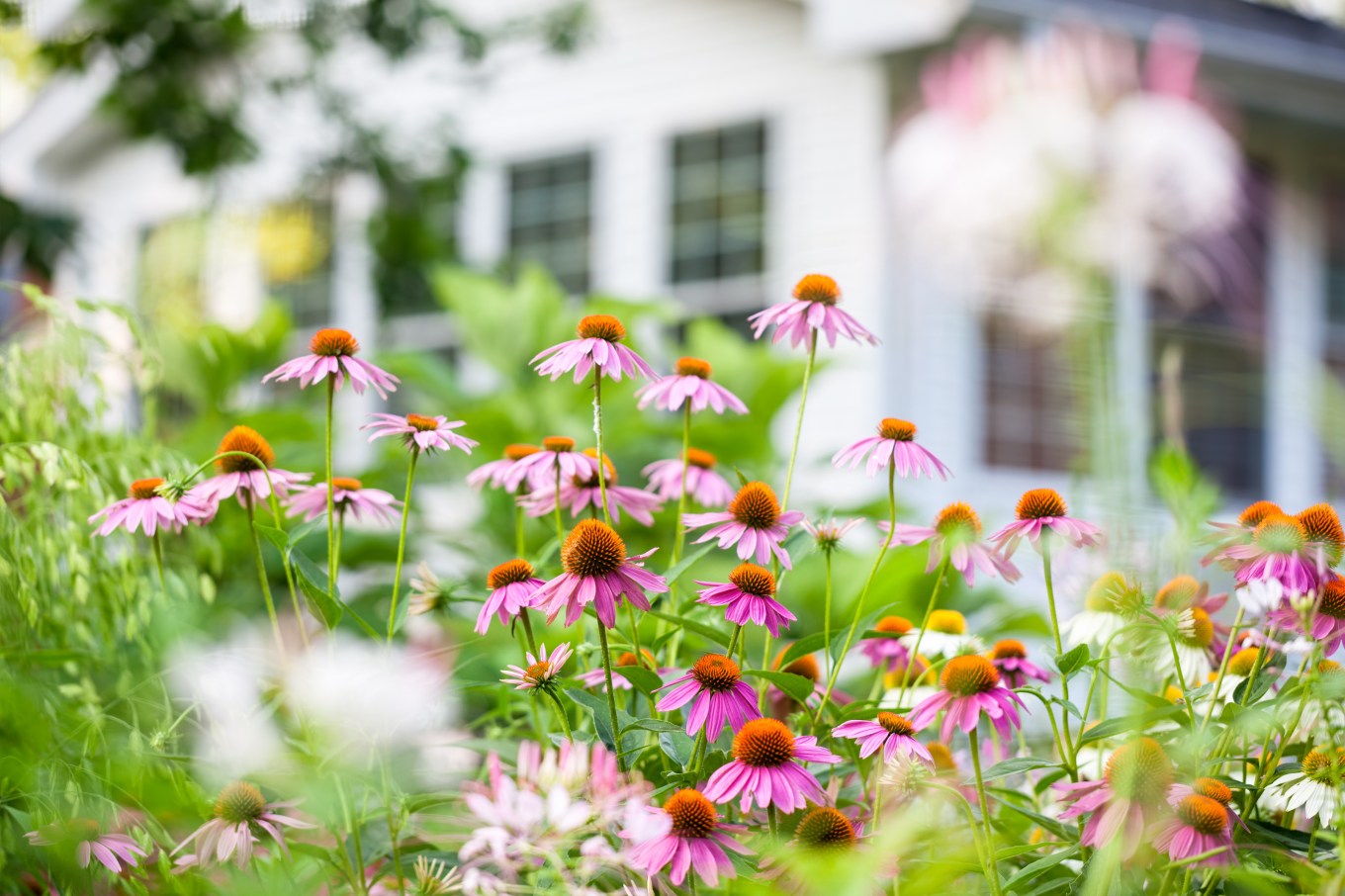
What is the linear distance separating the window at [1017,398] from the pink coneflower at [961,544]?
538 cm

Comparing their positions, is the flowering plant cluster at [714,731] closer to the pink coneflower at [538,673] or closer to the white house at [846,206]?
the pink coneflower at [538,673]

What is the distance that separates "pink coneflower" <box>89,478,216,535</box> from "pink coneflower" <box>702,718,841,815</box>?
513 millimetres

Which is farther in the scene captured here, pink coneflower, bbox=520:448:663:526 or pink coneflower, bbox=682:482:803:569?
pink coneflower, bbox=520:448:663:526

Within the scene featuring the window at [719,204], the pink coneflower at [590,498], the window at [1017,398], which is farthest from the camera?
the window at [719,204]

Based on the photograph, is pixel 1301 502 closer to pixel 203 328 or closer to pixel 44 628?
pixel 203 328

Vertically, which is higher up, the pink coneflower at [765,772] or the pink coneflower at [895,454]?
the pink coneflower at [895,454]

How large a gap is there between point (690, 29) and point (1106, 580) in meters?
6.33

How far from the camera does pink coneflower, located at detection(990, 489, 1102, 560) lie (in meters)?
1.08

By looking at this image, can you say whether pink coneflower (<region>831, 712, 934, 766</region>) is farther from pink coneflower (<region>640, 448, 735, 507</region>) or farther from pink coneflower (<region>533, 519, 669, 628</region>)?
pink coneflower (<region>640, 448, 735, 507</region>)

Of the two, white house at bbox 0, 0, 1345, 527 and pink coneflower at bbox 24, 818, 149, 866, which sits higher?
white house at bbox 0, 0, 1345, 527

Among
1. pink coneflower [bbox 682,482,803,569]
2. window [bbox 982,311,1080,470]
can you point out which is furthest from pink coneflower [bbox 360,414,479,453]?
window [bbox 982,311,1080,470]

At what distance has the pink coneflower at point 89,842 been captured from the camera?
0.94 meters

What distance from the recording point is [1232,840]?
35.3 inches

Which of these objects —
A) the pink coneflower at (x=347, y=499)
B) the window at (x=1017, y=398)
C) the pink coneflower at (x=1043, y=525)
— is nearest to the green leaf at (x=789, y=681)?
the pink coneflower at (x=1043, y=525)
